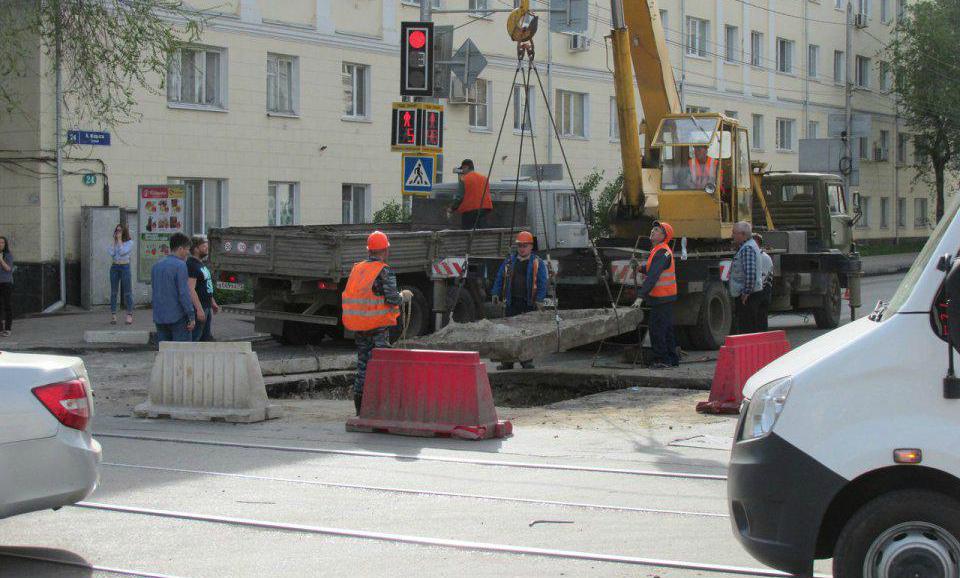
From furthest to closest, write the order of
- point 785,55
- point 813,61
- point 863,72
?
point 863,72 → point 813,61 → point 785,55

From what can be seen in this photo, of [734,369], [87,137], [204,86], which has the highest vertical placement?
[204,86]

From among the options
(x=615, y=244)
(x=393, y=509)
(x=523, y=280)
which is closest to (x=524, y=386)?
(x=523, y=280)

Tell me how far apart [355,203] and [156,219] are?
778 centimetres

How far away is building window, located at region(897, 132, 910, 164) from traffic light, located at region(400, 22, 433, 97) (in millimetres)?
Result: 42458

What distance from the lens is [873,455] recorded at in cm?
507

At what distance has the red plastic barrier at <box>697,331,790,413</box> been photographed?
40.0 feet

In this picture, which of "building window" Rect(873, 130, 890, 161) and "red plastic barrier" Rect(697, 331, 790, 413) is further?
"building window" Rect(873, 130, 890, 161)

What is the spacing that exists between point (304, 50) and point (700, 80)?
732 inches

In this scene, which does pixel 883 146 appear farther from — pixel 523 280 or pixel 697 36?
pixel 523 280

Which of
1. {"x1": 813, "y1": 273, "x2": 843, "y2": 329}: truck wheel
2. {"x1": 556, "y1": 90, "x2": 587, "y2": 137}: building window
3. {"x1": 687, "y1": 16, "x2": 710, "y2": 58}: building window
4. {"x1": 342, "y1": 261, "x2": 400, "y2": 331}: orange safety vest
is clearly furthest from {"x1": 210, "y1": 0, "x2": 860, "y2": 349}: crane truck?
{"x1": 687, "y1": 16, "x2": 710, "y2": 58}: building window

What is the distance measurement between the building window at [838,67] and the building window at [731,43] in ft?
28.2

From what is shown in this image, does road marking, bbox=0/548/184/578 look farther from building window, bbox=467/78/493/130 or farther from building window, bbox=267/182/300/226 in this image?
building window, bbox=467/78/493/130

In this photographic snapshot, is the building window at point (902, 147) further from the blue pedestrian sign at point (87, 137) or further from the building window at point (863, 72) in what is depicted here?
the blue pedestrian sign at point (87, 137)

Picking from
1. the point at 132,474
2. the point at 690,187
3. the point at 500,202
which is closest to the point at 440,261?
the point at 500,202
